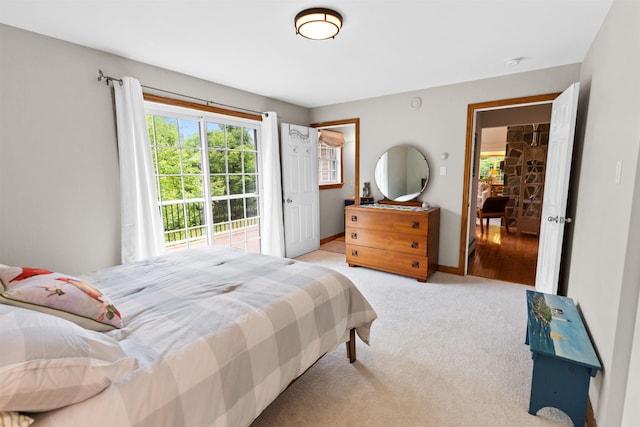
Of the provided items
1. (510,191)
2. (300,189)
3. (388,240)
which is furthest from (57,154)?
(510,191)

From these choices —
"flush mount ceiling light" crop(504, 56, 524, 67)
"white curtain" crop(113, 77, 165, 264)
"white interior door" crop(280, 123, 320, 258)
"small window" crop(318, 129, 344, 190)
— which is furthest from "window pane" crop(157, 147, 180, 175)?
"flush mount ceiling light" crop(504, 56, 524, 67)

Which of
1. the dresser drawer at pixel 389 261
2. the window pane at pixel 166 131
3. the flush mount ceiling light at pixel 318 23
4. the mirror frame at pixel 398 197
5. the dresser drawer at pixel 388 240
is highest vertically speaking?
the flush mount ceiling light at pixel 318 23

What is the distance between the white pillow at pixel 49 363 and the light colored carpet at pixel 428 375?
967 millimetres

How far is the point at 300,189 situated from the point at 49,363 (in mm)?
3841

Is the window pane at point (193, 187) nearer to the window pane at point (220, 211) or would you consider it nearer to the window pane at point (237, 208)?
the window pane at point (220, 211)

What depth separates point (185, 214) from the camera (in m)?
3.30

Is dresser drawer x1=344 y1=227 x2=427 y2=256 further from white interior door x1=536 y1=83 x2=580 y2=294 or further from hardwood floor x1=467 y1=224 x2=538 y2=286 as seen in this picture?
white interior door x1=536 y1=83 x2=580 y2=294

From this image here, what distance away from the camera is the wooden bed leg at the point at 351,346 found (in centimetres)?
202

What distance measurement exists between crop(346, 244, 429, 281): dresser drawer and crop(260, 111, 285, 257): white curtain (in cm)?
104

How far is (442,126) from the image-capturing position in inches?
143

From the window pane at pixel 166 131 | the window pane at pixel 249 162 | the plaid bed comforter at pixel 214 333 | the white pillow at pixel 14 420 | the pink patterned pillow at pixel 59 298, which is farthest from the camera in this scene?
the window pane at pixel 249 162

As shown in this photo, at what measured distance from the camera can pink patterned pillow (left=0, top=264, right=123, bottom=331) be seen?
43.4 inches

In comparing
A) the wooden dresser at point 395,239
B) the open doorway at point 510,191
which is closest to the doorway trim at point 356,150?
the wooden dresser at point 395,239

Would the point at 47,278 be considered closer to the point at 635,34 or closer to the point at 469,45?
the point at 635,34
